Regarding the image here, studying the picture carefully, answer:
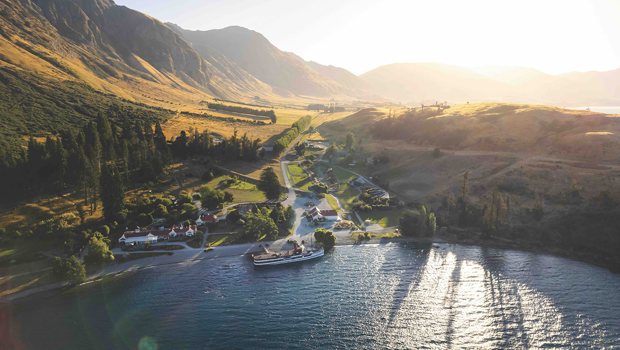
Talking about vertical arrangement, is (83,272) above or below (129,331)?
above

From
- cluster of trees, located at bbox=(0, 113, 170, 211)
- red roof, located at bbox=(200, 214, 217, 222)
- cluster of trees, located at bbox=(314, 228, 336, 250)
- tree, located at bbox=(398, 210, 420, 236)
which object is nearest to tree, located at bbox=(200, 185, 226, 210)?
red roof, located at bbox=(200, 214, 217, 222)

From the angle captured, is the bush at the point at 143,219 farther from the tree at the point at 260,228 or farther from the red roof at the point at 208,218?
the tree at the point at 260,228

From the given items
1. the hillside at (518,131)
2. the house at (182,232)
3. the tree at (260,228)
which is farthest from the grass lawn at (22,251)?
the hillside at (518,131)

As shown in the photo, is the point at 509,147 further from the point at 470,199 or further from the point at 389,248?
the point at 389,248

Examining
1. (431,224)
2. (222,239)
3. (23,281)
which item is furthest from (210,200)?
(431,224)

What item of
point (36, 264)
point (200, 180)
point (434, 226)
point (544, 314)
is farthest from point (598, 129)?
point (36, 264)

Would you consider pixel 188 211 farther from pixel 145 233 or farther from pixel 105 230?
pixel 105 230

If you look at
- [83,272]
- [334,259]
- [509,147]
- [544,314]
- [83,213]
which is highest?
[509,147]

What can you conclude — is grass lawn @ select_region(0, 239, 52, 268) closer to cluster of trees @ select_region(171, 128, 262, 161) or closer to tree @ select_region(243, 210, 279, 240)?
tree @ select_region(243, 210, 279, 240)
